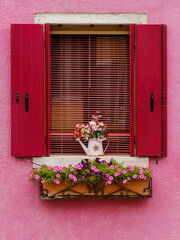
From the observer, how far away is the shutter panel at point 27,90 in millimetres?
3729

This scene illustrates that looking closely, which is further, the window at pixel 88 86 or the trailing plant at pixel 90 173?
the window at pixel 88 86

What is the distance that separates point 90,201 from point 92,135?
0.74 m

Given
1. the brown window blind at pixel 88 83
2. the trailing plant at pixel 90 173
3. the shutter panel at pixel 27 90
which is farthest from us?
the brown window blind at pixel 88 83

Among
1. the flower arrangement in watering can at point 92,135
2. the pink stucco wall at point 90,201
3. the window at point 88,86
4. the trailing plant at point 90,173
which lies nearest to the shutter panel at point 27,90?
the window at point 88,86

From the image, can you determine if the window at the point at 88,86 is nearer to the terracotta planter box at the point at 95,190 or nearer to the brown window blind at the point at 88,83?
the brown window blind at the point at 88,83

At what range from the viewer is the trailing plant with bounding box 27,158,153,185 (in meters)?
3.50

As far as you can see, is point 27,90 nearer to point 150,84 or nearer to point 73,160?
point 73,160

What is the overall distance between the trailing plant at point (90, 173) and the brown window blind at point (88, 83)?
1.26 ft

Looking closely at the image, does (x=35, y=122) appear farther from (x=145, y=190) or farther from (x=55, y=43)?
(x=145, y=190)

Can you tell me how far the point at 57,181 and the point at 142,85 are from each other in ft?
4.56

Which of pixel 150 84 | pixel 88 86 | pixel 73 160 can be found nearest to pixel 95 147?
pixel 73 160

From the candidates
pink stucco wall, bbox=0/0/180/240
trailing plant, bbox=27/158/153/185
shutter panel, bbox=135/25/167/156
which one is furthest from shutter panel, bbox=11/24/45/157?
shutter panel, bbox=135/25/167/156

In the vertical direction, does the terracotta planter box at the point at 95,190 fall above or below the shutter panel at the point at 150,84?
below

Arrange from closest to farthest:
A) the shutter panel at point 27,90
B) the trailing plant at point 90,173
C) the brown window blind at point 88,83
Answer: the trailing plant at point 90,173
the shutter panel at point 27,90
the brown window blind at point 88,83
